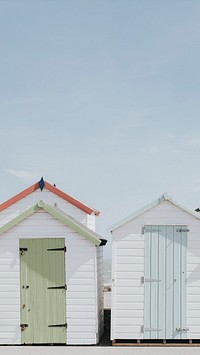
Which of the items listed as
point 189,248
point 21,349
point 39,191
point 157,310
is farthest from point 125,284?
point 39,191

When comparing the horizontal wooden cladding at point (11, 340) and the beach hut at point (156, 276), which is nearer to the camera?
the beach hut at point (156, 276)

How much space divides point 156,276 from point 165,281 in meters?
0.25

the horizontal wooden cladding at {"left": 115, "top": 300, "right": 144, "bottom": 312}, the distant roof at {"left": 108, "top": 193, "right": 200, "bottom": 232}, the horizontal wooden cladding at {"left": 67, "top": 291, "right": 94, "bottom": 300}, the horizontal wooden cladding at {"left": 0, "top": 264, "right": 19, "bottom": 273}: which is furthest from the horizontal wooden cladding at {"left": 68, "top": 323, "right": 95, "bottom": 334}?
the distant roof at {"left": 108, "top": 193, "right": 200, "bottom": 232}

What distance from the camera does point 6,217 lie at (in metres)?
14.8

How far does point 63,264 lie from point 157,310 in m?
2.47

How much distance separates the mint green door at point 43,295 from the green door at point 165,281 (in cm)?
201

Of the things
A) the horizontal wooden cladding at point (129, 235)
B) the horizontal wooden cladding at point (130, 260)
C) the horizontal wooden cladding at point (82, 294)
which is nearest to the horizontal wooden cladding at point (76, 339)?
the horizontal wooden cladding at point (82, 294)

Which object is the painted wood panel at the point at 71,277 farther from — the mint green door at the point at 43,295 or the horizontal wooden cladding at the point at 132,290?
the horizontal wooden cladding at the point at 132,290

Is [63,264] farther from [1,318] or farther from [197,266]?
[197,266]

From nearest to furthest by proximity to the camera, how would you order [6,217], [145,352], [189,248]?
[145,352] < [189,248] < [6,217]

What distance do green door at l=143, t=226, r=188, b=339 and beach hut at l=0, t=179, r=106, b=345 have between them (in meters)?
1.23

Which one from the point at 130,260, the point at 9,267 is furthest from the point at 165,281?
the point at 9,267

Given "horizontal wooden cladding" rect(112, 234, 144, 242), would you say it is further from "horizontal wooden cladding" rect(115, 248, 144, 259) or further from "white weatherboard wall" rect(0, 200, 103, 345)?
"white weatherboard wall" rect(0, 200, 103, 345)

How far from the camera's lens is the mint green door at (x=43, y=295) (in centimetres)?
1181
